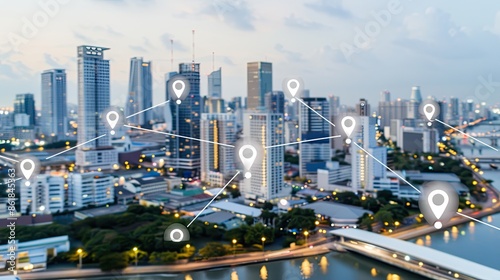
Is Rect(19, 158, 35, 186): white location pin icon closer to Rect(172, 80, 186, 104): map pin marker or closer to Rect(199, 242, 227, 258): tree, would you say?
Rect(172, 80, 186, 104): map pin marker

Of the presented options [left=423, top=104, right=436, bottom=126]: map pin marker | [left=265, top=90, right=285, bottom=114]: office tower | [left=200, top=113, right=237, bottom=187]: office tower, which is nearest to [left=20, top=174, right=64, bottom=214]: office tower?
[left=200, top=113, right=237, bottom=187]: office tower

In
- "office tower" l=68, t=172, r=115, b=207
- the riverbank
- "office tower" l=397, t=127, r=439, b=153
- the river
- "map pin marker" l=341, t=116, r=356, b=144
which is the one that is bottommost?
the river

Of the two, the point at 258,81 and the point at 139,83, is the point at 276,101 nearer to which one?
the point at 258,81

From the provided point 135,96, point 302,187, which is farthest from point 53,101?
point 302,187

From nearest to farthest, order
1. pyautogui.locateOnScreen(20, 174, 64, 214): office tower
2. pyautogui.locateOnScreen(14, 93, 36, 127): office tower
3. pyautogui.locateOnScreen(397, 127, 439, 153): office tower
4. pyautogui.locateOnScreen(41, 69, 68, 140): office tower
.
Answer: pyautogui.locateOnScreen(20, 174, 64, 214): office tower, pyautogui.locateOnScreen(41, 69, 68, 140): office tower, pyautogui.locateOnScreen(14, 93, 36, 127): office tower, pyautogui.locateOnScreen(397, 127, 439, 153): office tower

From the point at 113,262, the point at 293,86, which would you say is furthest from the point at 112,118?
the point at 113,262

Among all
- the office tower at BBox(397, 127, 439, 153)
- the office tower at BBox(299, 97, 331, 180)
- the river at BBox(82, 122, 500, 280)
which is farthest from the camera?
the office tower at BBox(397, 127, 439, 153)
